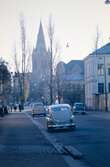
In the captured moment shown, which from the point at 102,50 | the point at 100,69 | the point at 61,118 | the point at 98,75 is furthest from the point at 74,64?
the point at 61,118

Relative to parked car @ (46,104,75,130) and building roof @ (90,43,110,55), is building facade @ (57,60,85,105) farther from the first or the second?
parked car @ (46,104,75,130)

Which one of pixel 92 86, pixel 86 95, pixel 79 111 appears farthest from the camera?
pixel 86 95

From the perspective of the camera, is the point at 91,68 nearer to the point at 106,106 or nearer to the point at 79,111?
the point at 106,106

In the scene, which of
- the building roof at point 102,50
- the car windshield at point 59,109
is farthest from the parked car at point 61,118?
the building roof at point 102,50

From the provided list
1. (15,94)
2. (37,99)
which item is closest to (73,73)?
(37,99)

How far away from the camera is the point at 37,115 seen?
8619 cm

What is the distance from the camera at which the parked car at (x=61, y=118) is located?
Answer: 42966 mm

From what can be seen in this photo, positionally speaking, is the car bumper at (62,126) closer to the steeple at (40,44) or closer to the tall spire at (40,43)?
the steeple at (40,44)

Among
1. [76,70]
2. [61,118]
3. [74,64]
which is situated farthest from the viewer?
[74,64]

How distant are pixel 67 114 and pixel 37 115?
4324 centimetres

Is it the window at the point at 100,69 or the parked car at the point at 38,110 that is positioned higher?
the window at the point at 100,69

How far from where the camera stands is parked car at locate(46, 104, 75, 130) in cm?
4297

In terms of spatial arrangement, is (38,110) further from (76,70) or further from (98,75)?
(76,70)

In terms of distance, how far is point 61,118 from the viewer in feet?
142
